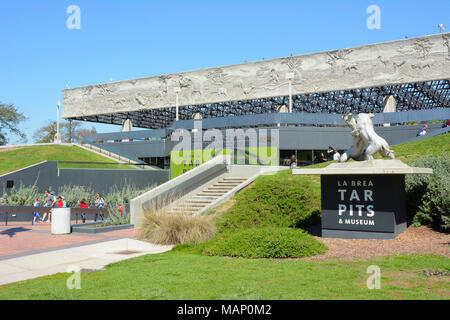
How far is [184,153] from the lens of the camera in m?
34.1

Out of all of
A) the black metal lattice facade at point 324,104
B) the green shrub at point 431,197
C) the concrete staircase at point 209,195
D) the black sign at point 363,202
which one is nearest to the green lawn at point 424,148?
the green shrub at point 431,197

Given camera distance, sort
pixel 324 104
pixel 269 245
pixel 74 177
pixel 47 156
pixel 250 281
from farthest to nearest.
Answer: pixel 324 104
pixel 47 156
pixel 74 177
pixel 269 245
pixel 250 281

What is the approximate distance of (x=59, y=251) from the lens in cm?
1144

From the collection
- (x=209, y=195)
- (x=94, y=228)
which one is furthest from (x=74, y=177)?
(x=94, y=228)

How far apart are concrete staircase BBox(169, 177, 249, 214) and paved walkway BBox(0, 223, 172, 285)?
3.60m

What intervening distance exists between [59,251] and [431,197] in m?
11.1

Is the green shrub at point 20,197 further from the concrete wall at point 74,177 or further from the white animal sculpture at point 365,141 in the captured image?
the white animal sculpture at point 365,141

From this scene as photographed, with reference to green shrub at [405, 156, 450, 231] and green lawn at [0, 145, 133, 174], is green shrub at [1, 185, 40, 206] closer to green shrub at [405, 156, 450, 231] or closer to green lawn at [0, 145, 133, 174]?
green lawn at [0, 145, 133, 174]

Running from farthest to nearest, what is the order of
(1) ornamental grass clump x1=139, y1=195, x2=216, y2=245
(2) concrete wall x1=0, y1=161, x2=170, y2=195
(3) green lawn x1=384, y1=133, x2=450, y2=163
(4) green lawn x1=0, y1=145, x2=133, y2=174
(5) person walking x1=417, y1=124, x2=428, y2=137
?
(4) green lawn x1=0, y1=145, x2=133, y2=174, (5) person walking x1=417, y1=124, x2=428, y2=137, (2) concrete wall x1=0, y1=161, x2=170, y2=195, (3) green lawn x1=384, y1=133, x2=450, y2=163, (1) ornamental grass clump x1=139, y1=195, x2=216, y2=245

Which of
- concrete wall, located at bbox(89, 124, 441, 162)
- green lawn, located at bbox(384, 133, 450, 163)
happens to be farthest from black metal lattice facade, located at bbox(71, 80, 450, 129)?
green lawn, located at bbox(384, 133, 450, 163)

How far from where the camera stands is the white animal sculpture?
36.3 feet

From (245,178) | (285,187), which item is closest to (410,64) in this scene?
(245,178)

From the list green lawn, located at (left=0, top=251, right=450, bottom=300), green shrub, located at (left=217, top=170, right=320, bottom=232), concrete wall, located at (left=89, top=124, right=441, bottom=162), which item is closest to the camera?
green lawn, located at (left=0, top=251, right=450, bottom=300)

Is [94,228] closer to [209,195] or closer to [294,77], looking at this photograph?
[209,195]
